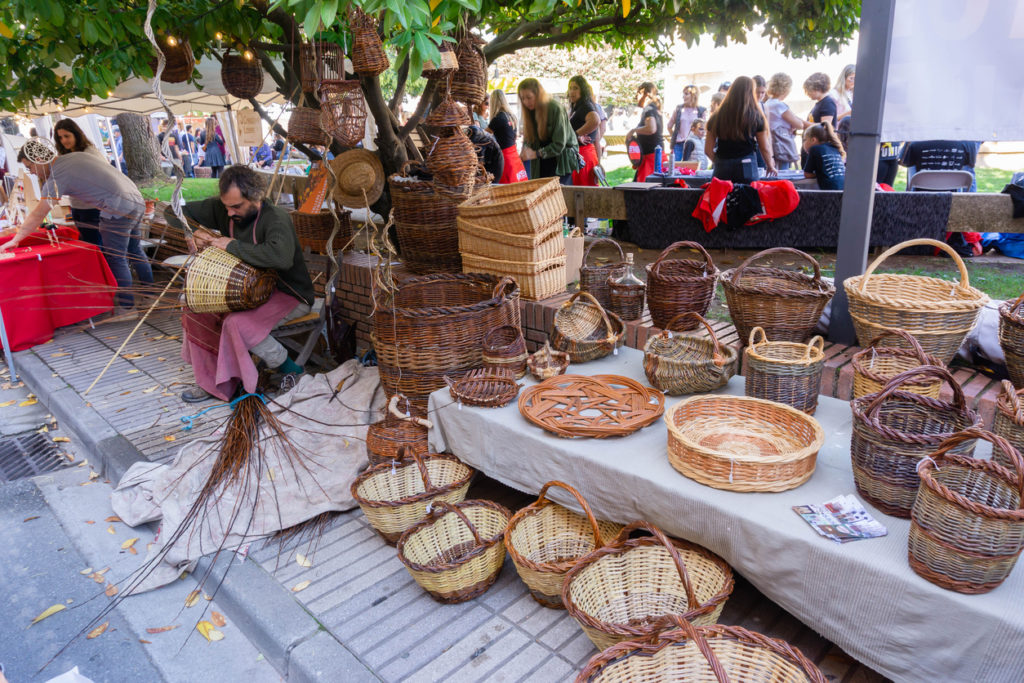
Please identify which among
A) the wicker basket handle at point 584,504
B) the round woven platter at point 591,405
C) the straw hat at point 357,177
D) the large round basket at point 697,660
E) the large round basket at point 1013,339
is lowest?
the large round basket at point 697,660

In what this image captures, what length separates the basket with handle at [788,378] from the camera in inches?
98.1

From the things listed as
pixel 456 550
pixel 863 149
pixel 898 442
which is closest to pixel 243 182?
pixel 456 550

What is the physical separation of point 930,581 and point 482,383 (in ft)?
6.12

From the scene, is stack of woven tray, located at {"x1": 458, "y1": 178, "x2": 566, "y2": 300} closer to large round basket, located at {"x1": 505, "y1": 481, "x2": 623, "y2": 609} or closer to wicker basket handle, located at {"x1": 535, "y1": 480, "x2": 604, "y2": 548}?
large round basket, located at {"x1": 505, "y1": 481, "x2": 623, "y2": 609}

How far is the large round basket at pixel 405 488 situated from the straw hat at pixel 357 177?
244 cm

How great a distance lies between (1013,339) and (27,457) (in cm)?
516

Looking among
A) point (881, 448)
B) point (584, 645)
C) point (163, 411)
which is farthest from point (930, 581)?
point (163, 411)

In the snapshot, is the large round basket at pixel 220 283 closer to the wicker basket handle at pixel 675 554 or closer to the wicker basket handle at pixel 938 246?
the wicker basket handle at pixel 675 554

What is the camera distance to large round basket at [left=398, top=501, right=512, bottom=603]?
8.09 feet

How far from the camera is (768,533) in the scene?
194 centimetres

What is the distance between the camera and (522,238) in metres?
3.71

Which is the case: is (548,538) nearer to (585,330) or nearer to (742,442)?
(742,442)

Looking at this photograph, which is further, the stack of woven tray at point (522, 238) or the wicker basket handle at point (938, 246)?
the stack of woven tray at point (522, 238)

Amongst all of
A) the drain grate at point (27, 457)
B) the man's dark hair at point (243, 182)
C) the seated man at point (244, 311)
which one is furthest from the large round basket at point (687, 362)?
the drain grate at point (27, 457)
